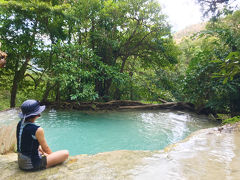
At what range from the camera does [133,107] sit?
10.6m

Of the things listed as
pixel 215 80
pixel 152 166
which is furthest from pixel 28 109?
pixel 215 80

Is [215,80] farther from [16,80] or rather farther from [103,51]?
[16,80]

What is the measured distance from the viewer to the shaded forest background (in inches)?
297

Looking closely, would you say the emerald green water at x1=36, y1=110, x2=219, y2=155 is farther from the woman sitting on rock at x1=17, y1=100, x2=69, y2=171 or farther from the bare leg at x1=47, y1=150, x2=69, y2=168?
the woman sitting on rock at x1=17, y1=100, x2=69, y2=171

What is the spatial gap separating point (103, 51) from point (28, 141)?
871 centimetres

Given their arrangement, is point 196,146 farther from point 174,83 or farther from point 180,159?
point 174,83

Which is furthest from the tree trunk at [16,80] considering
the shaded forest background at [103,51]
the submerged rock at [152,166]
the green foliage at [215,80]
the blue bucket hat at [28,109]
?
the green foliage at [215,80]

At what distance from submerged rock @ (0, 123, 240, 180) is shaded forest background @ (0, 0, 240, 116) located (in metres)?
5.00

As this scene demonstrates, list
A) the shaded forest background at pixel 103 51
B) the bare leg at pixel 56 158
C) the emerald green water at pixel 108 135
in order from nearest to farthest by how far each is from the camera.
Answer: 1. the bare leg at pixel 56 158
2. the emerald green water at pixel 108 135
3. the shaded forest background at pixel 103 51

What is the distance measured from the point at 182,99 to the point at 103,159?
9755mm

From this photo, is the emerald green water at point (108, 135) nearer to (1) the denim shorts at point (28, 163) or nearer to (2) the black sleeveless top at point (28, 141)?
(1) the denim shorts at point (28, 163)

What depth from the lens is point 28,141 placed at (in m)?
2.22

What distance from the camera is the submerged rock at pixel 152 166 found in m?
1.94

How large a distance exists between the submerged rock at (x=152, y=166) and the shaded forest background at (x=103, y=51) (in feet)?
16.4
